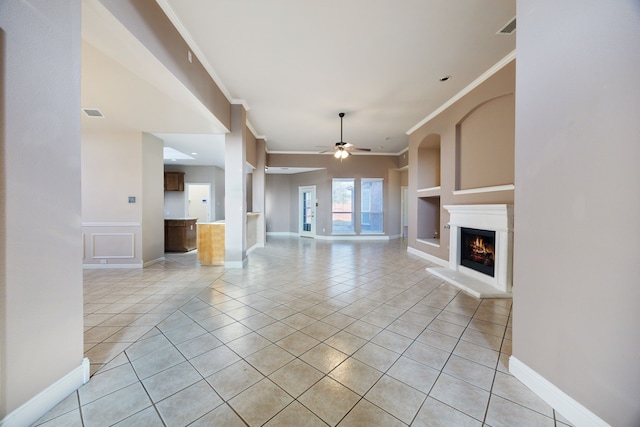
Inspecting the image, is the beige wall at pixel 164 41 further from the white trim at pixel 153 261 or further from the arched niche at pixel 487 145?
the arched niche at pixel 487 145

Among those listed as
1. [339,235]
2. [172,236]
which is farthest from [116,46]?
[339,235]

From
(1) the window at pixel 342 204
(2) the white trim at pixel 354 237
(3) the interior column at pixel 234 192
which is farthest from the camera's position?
(1) the window at pixel 342 204

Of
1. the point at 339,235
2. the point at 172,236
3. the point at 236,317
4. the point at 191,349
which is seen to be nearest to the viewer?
the point at 191,349

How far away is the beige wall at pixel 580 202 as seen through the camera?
1098mm

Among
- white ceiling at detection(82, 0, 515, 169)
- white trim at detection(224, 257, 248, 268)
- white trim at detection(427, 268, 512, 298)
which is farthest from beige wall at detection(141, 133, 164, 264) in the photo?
white trim at detection(427, 268, 512, 298)

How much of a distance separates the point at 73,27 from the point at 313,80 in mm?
2979

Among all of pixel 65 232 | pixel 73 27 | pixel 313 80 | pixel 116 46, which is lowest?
pixel 65 232

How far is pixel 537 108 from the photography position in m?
1.53

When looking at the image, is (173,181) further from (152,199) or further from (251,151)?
(251,151)

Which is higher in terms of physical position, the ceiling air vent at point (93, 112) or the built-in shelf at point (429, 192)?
the ceiling air vent at point (93, 112)

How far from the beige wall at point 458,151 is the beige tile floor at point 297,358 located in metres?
1.89

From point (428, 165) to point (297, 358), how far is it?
5704mm

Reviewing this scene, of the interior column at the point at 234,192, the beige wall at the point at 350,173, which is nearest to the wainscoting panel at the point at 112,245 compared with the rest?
the interior column at the point at 234,192

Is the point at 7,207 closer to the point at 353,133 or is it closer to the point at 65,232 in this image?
the point at 65,232
